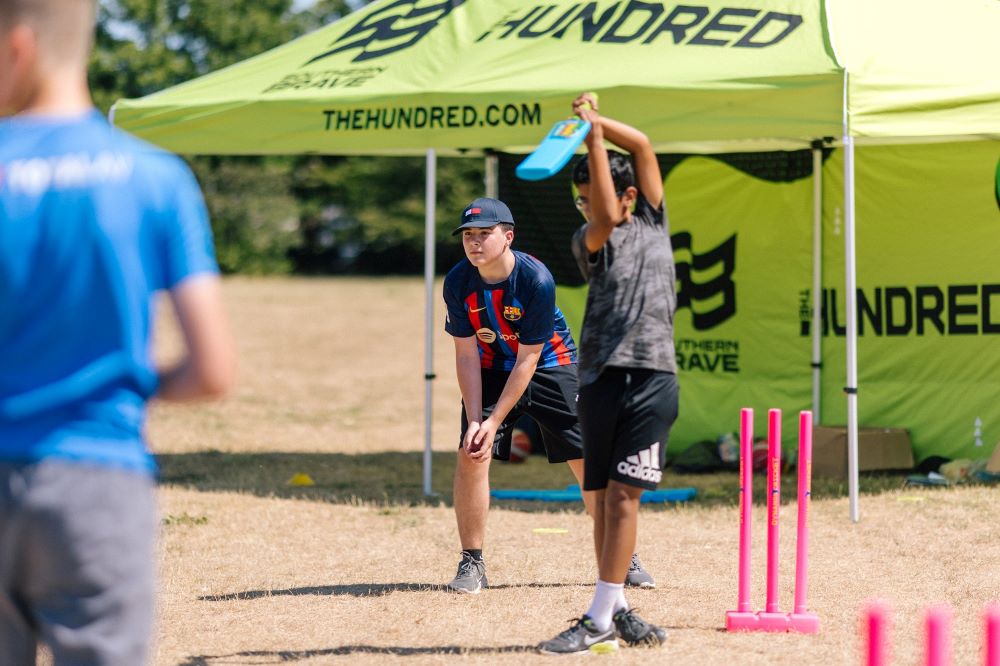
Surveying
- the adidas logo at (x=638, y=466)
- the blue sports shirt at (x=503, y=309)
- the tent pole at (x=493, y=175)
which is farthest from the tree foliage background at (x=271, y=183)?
the adidas logo at (x=638, y=466)

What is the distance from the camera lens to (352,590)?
6469 millimetres

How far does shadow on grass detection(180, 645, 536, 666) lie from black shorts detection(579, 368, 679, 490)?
879 mm

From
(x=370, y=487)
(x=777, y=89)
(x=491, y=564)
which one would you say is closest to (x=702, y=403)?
(x=370, y=487)

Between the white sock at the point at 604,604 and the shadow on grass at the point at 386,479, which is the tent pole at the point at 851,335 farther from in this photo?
the white sock at the point at 604,604

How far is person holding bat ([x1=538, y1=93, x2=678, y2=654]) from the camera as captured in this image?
15.9ft

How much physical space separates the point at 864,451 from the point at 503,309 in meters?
4.59

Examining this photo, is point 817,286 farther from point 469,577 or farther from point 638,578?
point 469,577

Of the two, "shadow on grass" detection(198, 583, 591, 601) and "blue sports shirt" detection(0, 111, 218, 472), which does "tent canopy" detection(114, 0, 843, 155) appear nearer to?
"shadow on grass" detection(198, 583, 591, 601)

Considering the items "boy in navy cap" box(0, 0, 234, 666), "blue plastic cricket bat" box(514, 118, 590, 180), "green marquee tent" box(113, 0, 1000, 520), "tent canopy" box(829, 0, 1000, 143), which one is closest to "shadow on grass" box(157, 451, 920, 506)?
"green marquee tent" box(113, 0, 1000, 520)

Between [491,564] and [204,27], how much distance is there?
43.0m

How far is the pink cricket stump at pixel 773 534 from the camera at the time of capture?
529 centimetres

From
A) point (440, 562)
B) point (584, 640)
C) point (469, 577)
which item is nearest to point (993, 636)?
point (584, 640)

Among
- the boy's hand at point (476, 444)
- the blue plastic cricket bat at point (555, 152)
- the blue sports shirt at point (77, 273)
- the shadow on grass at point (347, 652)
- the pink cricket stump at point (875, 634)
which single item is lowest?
the shadow on grass at point (347, 652)

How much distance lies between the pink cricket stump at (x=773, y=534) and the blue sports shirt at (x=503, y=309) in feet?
3.96
